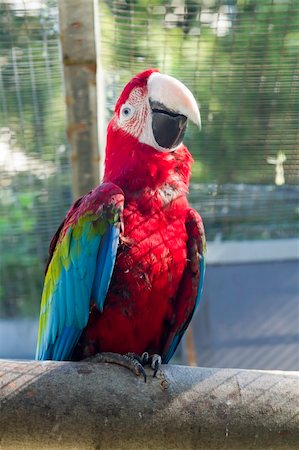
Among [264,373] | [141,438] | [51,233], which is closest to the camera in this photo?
[141,438]

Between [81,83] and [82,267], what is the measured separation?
1.98ft

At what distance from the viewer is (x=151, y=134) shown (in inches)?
70.1

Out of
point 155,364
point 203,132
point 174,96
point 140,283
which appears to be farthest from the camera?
point 203,132

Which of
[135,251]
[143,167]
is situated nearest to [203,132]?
[143,167]

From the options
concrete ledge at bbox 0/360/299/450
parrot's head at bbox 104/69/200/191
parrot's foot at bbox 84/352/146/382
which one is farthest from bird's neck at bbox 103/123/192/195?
concrete ledge at bbox 0/360/299/450

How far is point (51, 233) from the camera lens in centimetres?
270

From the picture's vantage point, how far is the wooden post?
70.1 inches

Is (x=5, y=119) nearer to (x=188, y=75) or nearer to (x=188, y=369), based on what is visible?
(x=188, y=75)

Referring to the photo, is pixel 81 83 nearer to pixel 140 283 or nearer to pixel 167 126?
pixel 167 126

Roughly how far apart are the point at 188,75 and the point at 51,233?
99cm

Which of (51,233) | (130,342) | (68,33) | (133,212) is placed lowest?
(51,233)

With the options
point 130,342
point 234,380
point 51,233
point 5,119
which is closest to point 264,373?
point 234,380

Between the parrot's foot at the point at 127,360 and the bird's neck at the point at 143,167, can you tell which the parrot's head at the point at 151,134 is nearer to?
the bird's neck at the point at 143,167

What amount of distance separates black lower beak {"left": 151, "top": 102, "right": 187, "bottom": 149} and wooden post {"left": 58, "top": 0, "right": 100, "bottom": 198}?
266 mm
